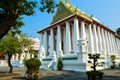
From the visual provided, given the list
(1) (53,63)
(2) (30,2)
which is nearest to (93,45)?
(1) (53,63)

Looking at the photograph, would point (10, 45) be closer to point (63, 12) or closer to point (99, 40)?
point (63, 12)

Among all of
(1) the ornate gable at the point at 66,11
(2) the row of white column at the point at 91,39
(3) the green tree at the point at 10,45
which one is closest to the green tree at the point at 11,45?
(3) the green tree at the point at 10,45

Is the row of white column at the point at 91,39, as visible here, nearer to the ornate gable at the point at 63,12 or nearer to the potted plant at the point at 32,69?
the ornate gable at the point at 63,12

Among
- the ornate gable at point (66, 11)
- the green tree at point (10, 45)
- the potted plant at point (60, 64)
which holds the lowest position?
the potted plant at point (60, 64)

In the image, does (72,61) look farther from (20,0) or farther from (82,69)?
(20,0)

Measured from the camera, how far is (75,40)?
25.3 metres

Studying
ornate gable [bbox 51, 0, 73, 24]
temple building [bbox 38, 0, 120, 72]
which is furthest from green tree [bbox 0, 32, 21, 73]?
ornate gable [bbox 51, 0, 73, 24]

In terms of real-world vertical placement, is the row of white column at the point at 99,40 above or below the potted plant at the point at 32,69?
above

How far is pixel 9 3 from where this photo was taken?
7.82 meters

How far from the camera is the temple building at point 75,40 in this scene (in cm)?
1864

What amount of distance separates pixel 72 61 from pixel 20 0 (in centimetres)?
1246

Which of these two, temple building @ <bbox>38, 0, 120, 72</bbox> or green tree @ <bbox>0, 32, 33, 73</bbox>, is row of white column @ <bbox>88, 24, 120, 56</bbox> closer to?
temple building @ <bbox>38, 0, 120, 72</bbox>

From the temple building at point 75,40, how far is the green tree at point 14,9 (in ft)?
30.6

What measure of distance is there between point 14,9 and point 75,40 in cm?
1786
